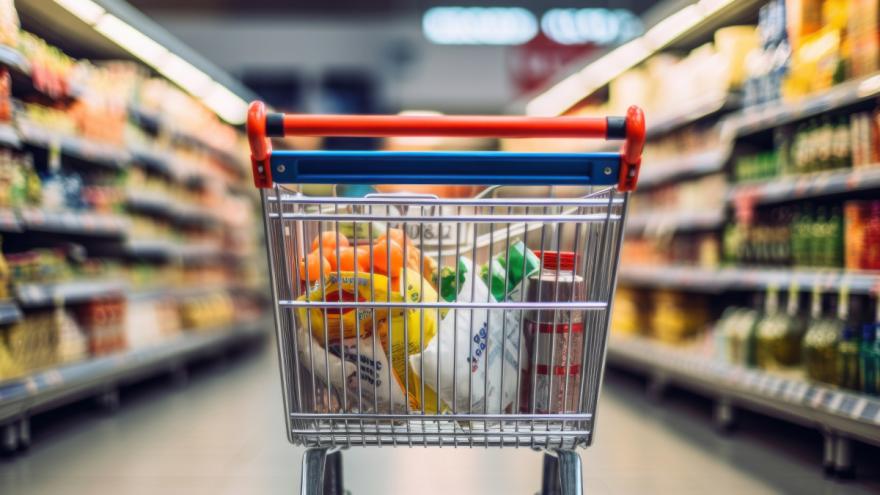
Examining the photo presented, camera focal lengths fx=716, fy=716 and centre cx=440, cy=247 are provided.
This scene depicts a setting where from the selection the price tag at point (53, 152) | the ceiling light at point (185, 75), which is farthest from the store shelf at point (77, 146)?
the ceiling light at point (185, 75)

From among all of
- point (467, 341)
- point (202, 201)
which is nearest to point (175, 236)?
point (202, 201)

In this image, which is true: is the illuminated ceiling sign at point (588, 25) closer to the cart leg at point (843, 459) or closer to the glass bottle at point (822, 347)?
the glass bottle at point (822, 347)

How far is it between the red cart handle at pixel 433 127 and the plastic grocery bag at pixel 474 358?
0.32 m

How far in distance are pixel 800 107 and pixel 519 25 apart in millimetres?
7204

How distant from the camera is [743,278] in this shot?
3246mm

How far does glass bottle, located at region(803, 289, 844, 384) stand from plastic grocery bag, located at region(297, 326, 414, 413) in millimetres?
1908

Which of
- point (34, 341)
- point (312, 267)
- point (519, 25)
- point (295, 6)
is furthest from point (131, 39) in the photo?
point (295, 6)

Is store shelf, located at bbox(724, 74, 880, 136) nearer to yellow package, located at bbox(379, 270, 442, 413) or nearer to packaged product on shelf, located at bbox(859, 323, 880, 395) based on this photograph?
packaged product on shelf, located at bbox(859, 323, 880, 395)

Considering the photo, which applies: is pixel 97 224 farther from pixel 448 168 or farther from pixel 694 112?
pixel 694 112

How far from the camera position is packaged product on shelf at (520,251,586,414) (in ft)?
4.43

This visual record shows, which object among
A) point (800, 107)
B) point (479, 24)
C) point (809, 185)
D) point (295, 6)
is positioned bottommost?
point (809, 185)

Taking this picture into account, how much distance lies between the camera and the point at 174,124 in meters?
4.80

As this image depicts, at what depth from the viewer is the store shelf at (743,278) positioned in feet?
8.27

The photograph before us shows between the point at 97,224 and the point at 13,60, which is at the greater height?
the point at 13,60
